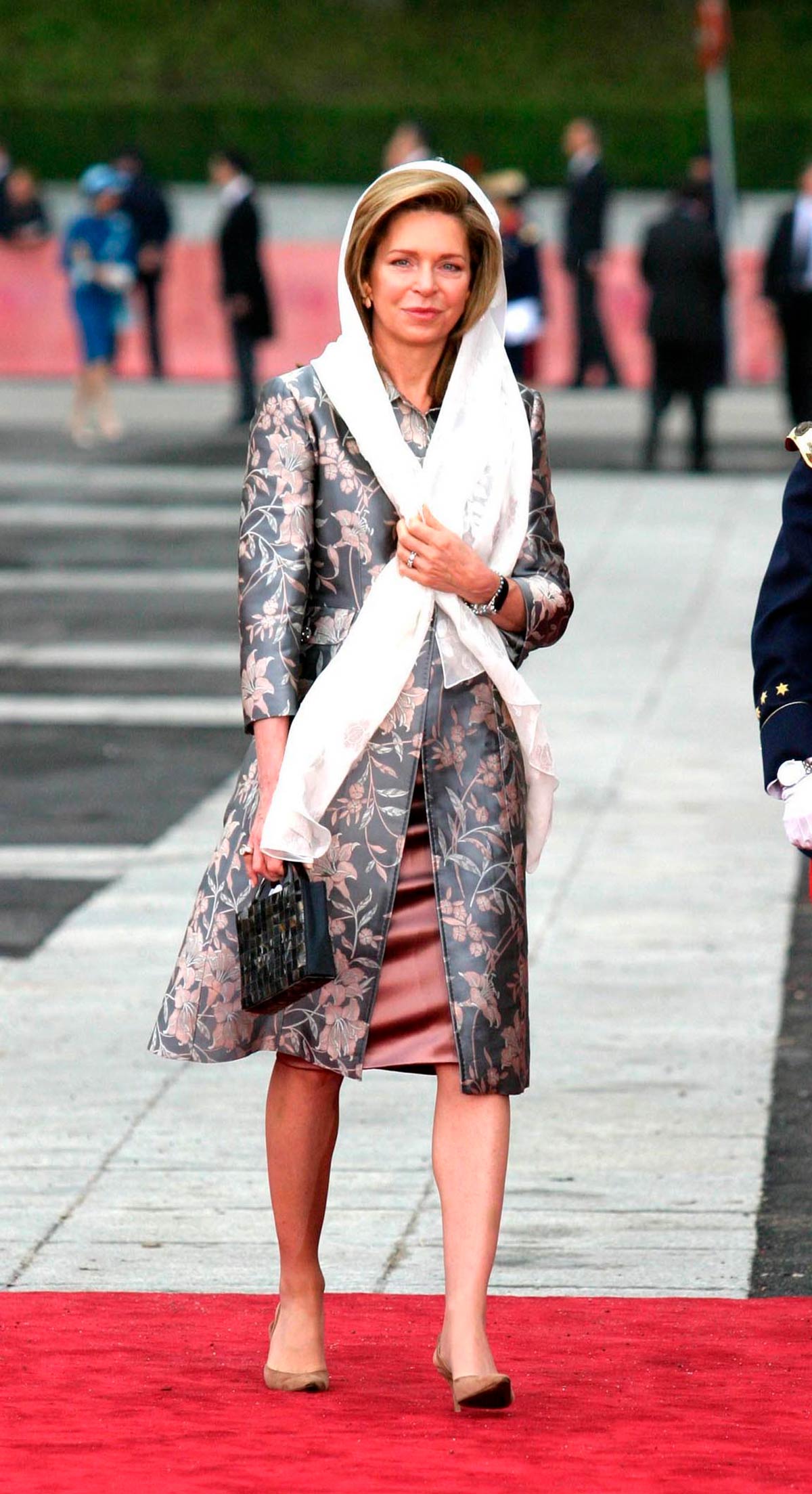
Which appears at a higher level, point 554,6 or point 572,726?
point 554,6

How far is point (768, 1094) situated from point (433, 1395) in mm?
2156

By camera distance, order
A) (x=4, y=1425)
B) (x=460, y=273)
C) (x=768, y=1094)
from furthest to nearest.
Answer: (x=768, y=1094), (x=460, y=273), (x=4, y=1425)

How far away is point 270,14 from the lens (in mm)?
40750

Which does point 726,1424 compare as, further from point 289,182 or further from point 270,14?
point 270,14

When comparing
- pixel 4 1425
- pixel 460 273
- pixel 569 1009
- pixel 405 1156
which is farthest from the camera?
pixel 569 1009

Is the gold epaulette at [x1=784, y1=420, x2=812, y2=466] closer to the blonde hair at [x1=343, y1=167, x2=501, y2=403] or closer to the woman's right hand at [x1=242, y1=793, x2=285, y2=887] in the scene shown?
the blonde hair at [x1=343, y1=167, x2=501, y2=403]

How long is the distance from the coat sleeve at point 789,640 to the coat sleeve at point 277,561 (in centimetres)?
70

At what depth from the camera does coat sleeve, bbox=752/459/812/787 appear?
4109 mm

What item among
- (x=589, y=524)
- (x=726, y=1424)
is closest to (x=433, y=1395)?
(x=726, y=1424)

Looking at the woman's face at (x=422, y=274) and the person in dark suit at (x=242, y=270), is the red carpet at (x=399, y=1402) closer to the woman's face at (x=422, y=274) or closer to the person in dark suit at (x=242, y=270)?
the woman's face at (x=422, y=274)

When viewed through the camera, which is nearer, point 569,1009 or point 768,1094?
point 768,1094

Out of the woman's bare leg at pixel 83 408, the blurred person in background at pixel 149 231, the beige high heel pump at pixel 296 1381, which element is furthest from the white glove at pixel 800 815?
the blurred person in background at pixel 149 231

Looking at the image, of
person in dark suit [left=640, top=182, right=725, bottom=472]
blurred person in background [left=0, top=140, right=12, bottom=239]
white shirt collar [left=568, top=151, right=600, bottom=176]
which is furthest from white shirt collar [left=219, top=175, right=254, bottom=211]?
blurred person in background [left=0, top=140, right=12, bottom=239]

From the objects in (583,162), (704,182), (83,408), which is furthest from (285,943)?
(583,162)
